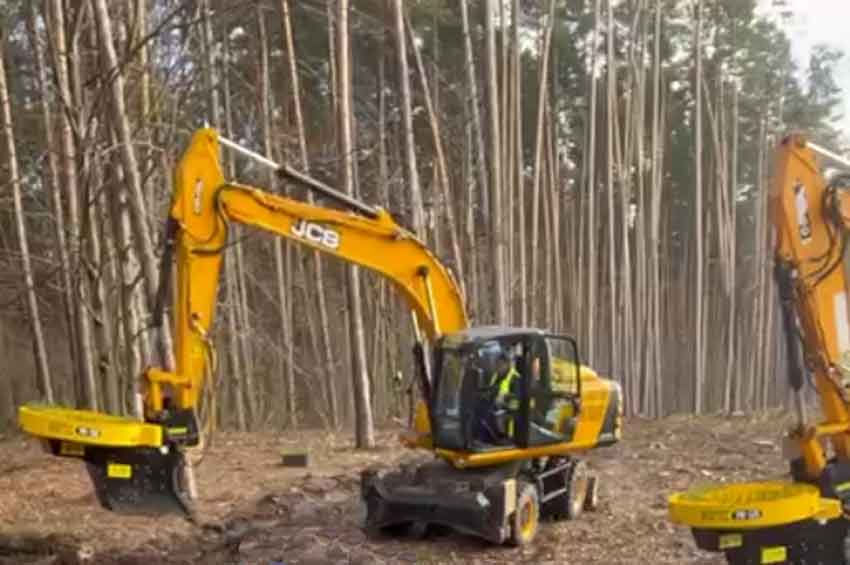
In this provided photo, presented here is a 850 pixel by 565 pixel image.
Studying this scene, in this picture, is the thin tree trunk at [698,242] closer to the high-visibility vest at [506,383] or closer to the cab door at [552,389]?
the cab door at [552,389]

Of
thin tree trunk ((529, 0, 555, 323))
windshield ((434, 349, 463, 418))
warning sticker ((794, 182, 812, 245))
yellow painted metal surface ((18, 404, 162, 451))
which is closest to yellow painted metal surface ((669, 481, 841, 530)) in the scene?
warning sticker ((794, 182, 812, 245))

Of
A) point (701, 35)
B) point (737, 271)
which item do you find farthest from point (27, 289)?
point (737, 271)

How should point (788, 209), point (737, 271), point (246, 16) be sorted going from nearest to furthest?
1. point (788, 209)
2. point (246, 16)
3. point (737, 271)

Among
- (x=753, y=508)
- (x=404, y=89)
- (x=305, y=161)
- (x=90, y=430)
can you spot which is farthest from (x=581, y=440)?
(x=305, y=161)

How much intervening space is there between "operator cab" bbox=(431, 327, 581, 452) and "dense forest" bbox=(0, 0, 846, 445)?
1.68 meters

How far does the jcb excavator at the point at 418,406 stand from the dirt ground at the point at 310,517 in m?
0.35

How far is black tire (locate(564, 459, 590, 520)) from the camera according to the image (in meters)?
9.32

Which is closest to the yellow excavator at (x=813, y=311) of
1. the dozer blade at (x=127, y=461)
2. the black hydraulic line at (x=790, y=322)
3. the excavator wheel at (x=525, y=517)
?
the black hydraulic line at (x=790, y=322)

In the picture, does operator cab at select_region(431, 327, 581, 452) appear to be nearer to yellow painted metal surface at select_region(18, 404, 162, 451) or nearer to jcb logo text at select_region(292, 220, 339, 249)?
jcb logo text at select_region(292, 220, 339, 249)

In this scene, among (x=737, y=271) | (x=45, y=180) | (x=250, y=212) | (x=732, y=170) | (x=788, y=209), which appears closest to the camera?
(x=788, y=209)

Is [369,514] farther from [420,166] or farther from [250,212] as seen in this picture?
[420,166]

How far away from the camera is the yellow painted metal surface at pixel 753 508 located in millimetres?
5938

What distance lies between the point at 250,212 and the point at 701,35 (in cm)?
2030

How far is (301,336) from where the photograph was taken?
23219 millimetres
